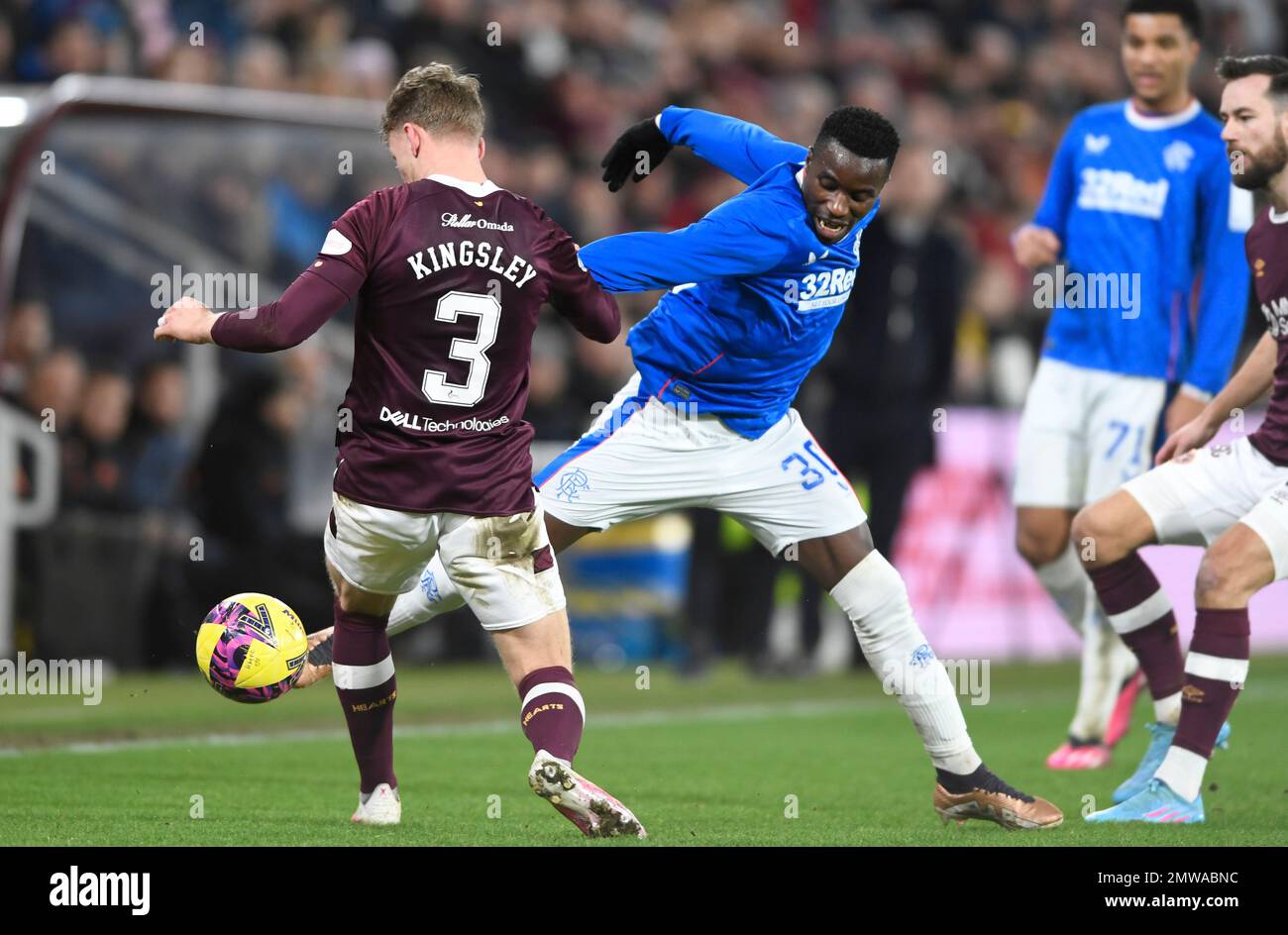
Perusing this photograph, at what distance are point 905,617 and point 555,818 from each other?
1.28 m

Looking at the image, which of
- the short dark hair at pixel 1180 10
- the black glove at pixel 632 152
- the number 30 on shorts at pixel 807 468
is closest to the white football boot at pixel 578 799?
the number 30 on shorts at pixel 807 468

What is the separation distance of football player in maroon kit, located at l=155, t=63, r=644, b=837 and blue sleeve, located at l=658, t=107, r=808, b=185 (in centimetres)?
104

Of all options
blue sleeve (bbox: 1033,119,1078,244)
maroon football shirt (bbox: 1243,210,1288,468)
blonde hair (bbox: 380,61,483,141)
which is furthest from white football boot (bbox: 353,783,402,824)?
blue sleeve (bbox: 1033,119,1078,244)

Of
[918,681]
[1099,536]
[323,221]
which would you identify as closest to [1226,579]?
[1099,536]

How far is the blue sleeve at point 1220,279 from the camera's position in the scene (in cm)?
761

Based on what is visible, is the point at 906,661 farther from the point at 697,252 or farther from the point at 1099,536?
the point at 697,252

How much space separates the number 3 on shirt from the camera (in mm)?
5473

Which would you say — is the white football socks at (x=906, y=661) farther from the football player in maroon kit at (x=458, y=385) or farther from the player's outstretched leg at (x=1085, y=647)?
the player's outstretched leg at (x=1085, y=647)

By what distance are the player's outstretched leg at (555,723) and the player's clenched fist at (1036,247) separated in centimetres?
296

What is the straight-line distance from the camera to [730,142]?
6.52 metres

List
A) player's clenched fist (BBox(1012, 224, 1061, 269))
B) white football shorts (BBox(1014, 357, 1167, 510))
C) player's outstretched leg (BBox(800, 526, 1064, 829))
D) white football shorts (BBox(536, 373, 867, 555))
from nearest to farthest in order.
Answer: player's outstretched leg (BBox(800, 526, 1064, 829))
white football shorts (BBox(536, 373, 867, 555))
player's clenched fist (BBox(1012, 224, 1061, 269))
white football shorts (BBox(1014, 357, 1167, 510))

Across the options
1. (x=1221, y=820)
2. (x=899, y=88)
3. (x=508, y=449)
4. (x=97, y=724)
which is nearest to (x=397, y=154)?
(x=508, y=449)

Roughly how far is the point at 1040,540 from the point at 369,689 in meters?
3.39

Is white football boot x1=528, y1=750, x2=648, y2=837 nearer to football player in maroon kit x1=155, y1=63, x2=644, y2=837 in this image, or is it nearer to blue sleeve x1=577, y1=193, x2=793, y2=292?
football player in maroon kit x1=155, y1=63, x2=644, y2=837
